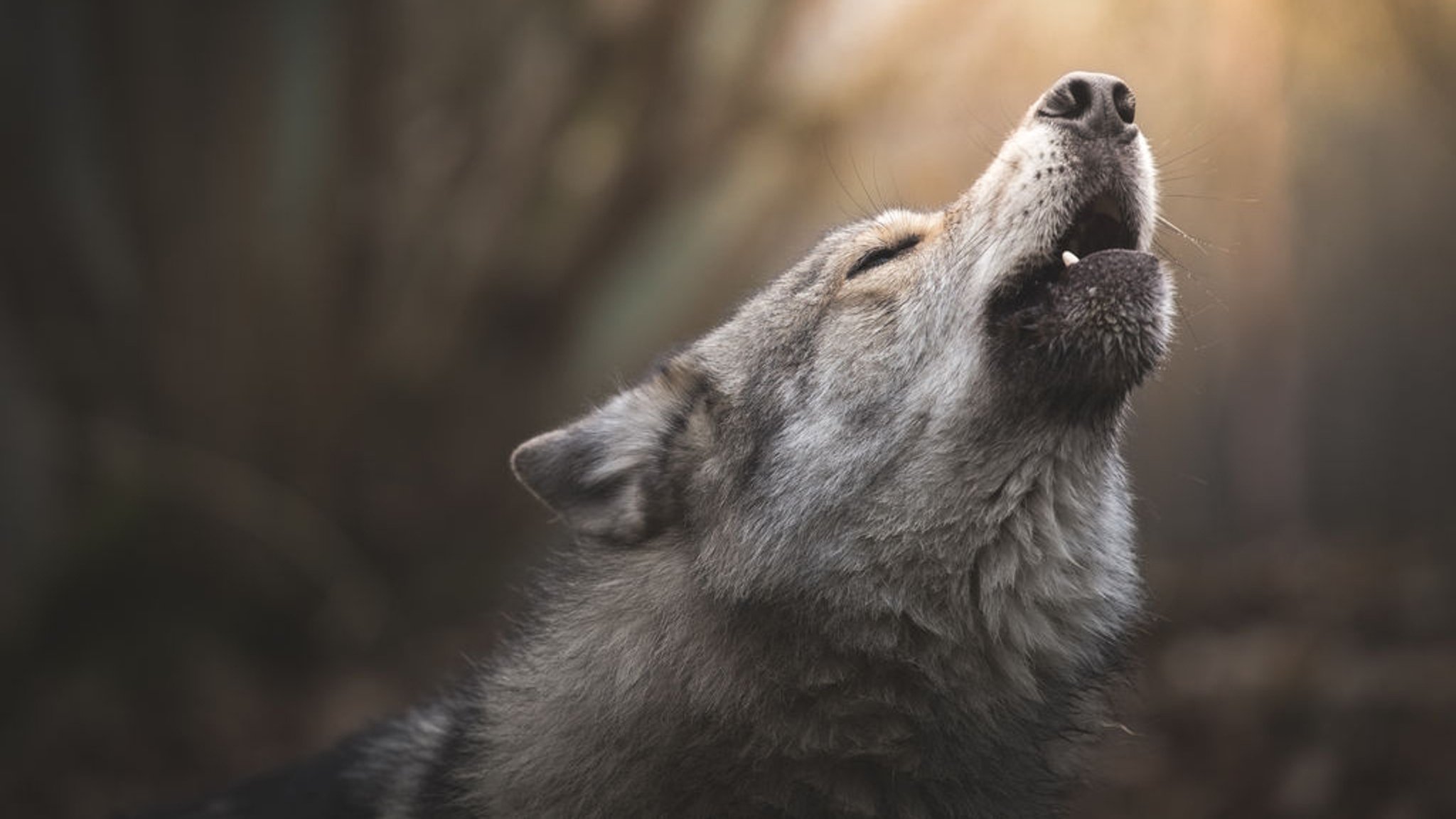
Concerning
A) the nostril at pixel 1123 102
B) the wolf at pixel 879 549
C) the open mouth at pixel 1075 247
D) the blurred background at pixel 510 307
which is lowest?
the wolf at pixel 879 549

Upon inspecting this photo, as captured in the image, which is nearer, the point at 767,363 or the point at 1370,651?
the point at 767,363

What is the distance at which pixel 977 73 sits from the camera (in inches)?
325

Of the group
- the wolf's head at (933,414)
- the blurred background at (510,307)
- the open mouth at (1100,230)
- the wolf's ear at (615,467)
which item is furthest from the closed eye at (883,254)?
the blurred background at (510,307)

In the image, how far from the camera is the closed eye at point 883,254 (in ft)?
12.5

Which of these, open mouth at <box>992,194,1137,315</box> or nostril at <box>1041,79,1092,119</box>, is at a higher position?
nostril at <box>1041,79,1092,119</box>

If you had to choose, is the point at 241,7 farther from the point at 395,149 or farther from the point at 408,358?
the point at 408,358

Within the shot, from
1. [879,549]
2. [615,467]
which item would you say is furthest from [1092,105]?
[615,467]

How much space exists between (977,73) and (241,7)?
4.37 m

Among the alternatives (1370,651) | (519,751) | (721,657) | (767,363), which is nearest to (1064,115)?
(767,363)

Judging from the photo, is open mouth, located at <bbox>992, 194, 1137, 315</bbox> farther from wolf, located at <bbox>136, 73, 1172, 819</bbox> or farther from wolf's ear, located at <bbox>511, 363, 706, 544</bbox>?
wolf's ear, located at <bbox>511, 363, 706, 544</bbox>

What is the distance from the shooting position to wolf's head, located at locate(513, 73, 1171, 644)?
328 cm

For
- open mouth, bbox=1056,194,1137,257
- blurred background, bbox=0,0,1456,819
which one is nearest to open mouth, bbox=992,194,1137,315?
open mouth, bbox=1056,194,1137,257

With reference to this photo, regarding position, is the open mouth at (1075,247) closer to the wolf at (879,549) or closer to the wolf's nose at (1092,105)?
the wolf at (879,549)

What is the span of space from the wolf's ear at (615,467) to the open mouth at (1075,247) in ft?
3.11
